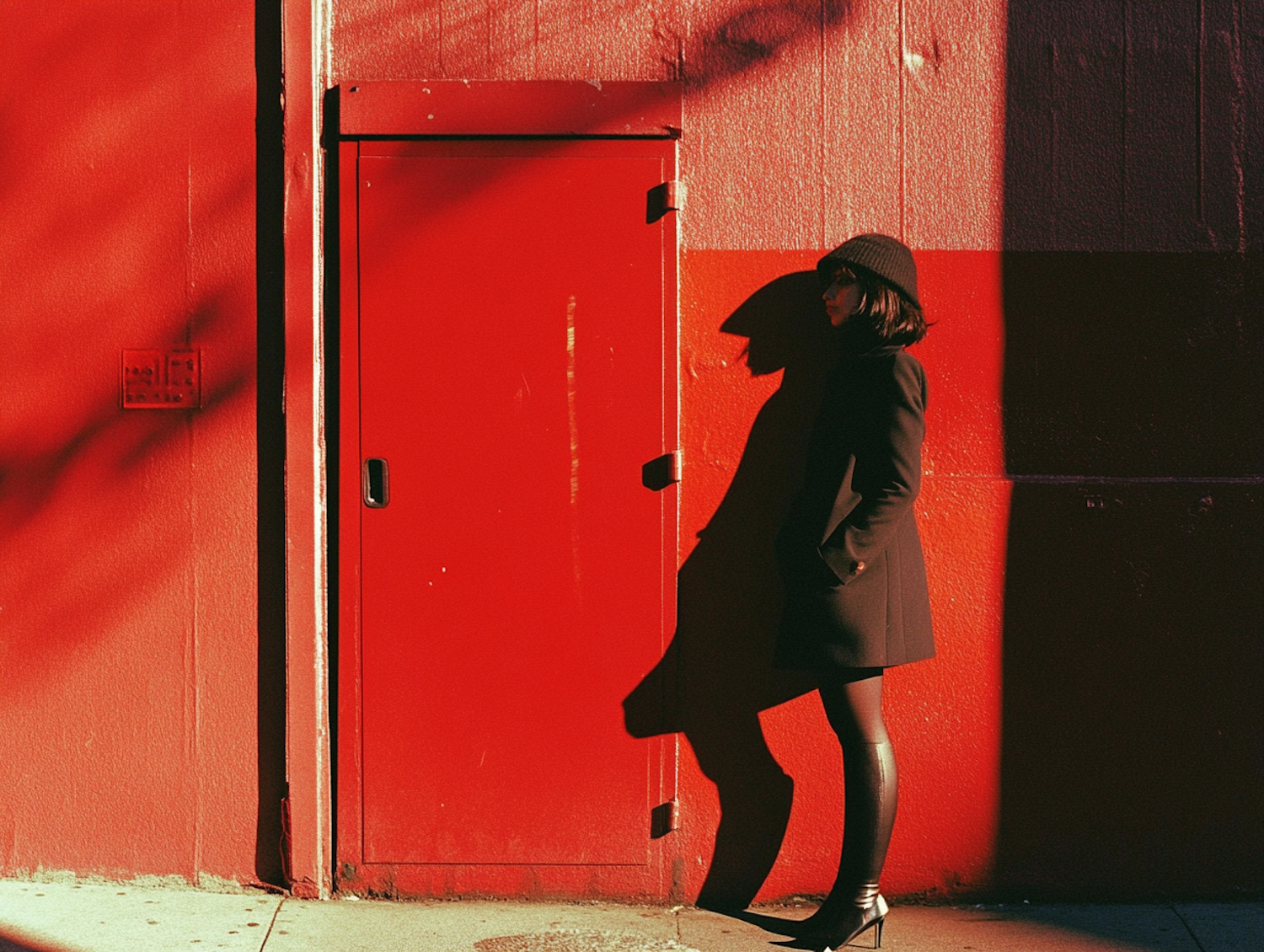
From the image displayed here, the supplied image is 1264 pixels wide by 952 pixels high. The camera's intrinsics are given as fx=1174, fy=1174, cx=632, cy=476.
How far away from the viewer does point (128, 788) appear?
364 centimetres

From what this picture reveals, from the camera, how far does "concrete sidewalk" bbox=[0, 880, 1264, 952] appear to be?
3.29m

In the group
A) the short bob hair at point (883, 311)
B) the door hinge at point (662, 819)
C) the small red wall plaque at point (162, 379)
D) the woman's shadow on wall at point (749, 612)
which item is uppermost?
the short bob hair at point (883, 311)

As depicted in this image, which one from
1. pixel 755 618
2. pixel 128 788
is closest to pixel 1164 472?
pixel 755 618

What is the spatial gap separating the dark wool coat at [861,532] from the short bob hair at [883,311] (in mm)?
65

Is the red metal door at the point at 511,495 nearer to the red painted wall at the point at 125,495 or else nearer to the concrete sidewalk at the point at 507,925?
the concrete sidewalk at the point at 507,925

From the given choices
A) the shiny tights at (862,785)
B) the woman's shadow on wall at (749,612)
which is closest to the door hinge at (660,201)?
the woman's shadow on wall at (749,612)

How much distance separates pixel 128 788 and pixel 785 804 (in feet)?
6.67

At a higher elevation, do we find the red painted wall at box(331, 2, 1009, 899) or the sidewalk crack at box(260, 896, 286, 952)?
the red painted wall at box(331, 2, 1009, 899)

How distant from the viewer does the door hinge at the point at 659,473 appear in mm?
3584

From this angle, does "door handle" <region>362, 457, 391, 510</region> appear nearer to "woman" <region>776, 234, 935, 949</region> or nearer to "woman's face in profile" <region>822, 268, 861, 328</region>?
"woman" <region>776, 234, 935, 949</region>

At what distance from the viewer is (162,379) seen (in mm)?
3637

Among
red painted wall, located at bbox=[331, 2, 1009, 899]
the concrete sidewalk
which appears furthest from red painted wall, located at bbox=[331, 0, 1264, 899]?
the concrete sidewalk

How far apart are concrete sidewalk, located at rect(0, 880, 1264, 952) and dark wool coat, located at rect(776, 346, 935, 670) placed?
2.80ft

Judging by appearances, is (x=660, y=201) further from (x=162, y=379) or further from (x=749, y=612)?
(x=162, y=379)
